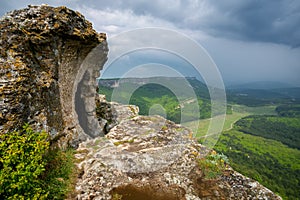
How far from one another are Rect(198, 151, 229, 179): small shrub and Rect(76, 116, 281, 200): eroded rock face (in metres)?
0.25

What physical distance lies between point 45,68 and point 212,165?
1047 cm

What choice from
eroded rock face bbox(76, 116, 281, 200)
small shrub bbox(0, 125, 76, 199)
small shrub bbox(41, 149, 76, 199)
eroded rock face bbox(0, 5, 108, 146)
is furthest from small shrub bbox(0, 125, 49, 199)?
eroded rock face bbox(76, 116, 281, 200)

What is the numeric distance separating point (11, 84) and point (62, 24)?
4914mm

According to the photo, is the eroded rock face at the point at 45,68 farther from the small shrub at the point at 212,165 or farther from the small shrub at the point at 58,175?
the small shrub at the point at 212,165

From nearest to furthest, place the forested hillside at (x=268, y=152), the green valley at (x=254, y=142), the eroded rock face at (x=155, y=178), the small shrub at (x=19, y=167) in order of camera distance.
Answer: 1. the small shrub at (x=19, y=167)
2. the eroded rock face at (x=155, y=178)
3. the forested hillside at (x=268, y=152)
4. the green valley at (x=254, y=142)

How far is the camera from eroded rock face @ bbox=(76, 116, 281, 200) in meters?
7.67

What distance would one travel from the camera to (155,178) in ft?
28.7

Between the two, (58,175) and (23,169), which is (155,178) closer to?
(58,175)

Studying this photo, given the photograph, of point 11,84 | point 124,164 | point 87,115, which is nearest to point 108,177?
point 124,164

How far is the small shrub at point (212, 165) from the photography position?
9.38 m

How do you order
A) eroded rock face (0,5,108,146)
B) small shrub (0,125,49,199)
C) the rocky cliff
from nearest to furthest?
small shrub (0,125,49,199) < eroded rock face (0,5,108,146) < the rocky cliff

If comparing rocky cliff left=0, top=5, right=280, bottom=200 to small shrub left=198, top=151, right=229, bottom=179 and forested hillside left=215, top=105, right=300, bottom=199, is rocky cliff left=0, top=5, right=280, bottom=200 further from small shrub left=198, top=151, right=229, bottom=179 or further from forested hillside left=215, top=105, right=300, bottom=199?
forested hillside left=215, top=105, right=300, bottom=199

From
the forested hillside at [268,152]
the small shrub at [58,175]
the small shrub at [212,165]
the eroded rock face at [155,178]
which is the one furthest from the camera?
the forested hillside at [268,152]

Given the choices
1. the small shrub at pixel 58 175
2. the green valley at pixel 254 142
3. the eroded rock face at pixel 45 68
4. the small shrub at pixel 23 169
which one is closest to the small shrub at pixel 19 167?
the small shrub at pixel 23 169
